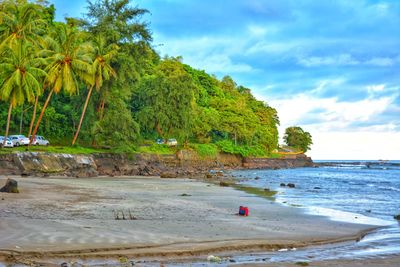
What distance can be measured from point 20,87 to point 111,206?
2680cm

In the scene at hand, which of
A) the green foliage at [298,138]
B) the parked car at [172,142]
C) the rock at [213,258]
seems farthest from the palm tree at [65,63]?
the green foliage at [298,138]

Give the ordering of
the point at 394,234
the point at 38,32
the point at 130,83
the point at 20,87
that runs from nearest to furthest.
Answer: the point at 394,234, the point at 20,87, the point at 38,32, the point at 130,83

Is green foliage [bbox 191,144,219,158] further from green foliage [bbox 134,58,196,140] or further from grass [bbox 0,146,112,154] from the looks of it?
grass [bbox 0,146,112,154]

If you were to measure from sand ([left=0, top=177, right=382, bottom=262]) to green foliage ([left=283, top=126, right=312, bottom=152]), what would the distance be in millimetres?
121610

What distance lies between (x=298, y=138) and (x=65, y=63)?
10242 cm

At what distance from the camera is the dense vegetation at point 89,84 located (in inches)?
1757

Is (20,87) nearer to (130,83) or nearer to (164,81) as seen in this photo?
(130,83)

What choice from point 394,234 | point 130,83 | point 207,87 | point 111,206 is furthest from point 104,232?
point 207,87

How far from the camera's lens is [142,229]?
11.5m

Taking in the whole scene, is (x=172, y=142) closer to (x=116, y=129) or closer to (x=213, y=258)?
(x=116, y=129)

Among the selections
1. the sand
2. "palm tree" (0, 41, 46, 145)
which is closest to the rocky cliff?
"palm tree" (0, 41, 46, 145)

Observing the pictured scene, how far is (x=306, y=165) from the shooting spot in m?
120

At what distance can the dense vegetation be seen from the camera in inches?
1757

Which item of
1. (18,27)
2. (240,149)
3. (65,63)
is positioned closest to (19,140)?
(65,63)
